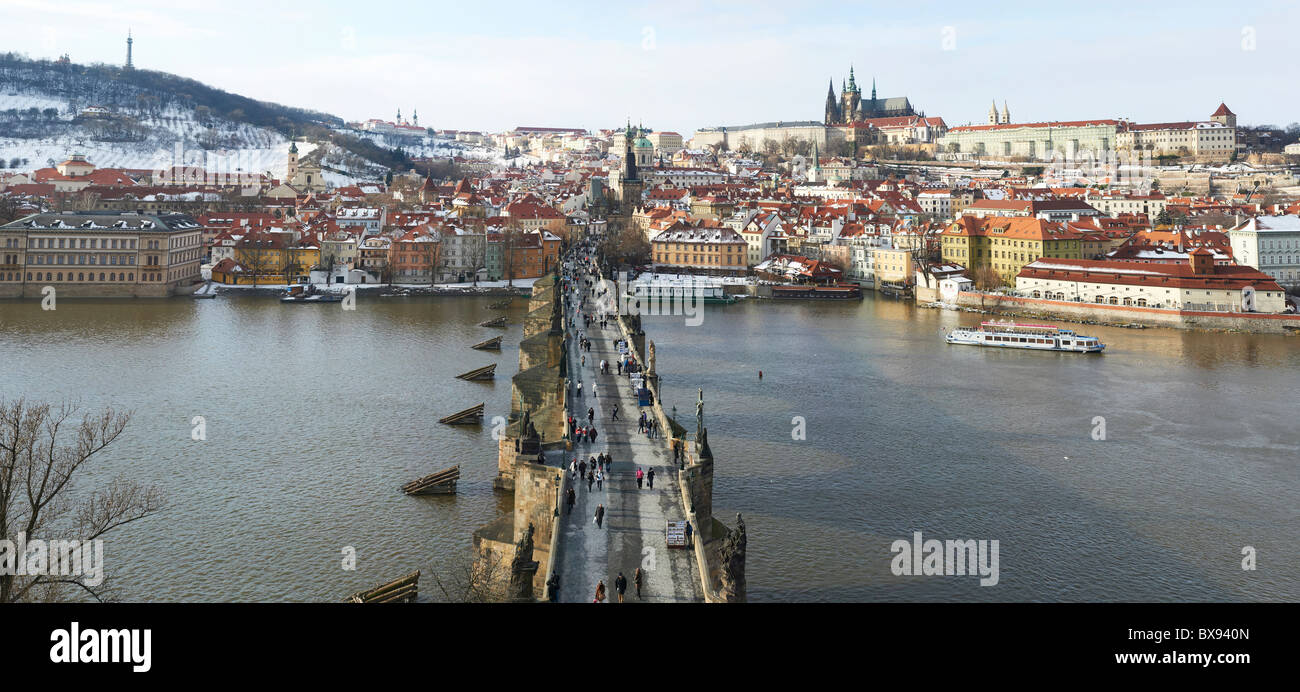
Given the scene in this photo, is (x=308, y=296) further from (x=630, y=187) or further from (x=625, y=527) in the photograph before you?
(x=630, y=187)

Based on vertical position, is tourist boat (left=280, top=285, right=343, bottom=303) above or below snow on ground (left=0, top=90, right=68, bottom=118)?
below

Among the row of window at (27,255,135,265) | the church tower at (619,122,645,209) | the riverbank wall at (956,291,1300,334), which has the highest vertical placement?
the church tower at (619,122,645,209)

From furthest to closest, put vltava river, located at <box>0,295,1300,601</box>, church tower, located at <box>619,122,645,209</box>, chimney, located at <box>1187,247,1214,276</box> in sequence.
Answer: church tower, located at <box>619,122,645,209</box> → chimney, located at <box>1187,247,1214,276</box> → vltava river, located at <box>0,295,1300,601</box>

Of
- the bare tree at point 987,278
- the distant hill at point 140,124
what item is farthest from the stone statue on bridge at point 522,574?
the distant hill at point 140,124

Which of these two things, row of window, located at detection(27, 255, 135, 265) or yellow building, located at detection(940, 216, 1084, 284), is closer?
row of window, located at detection(27, 255, 135, 265)

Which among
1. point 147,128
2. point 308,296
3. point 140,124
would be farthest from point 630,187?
point 140,124

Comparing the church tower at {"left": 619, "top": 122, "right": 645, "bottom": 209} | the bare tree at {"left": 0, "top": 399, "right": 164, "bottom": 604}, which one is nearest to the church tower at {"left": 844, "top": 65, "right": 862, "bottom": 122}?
the church tower at {"left": 619, "top": 122, "right": 645, "bottom": 209}

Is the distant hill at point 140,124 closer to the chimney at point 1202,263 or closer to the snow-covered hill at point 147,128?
the snow-covered hill at point 147,128

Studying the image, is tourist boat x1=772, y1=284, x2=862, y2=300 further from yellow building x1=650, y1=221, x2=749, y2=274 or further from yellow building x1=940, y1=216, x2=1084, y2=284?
yellow building x1=650, y1=221, x2=749, y2=274
